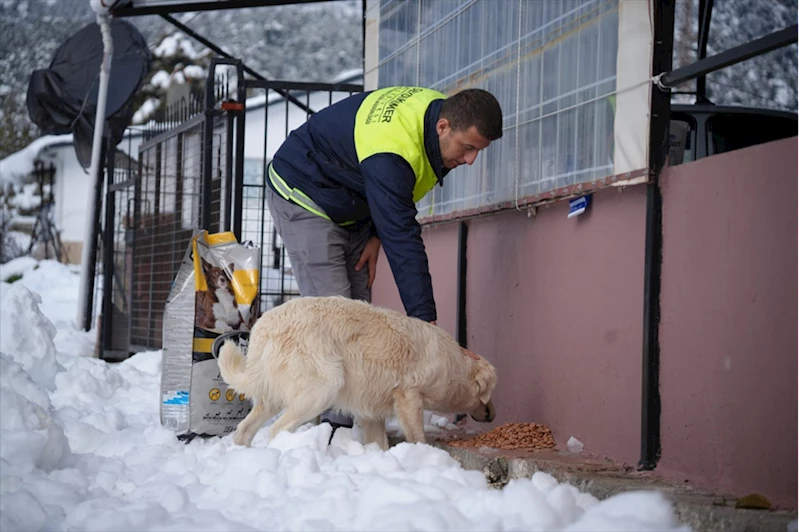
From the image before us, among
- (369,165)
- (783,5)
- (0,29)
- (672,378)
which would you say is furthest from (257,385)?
(0,29)

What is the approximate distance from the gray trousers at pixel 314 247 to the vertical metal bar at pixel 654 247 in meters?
1.80

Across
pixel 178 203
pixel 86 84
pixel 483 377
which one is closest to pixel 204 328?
pixel 483 377

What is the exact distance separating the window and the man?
42cm

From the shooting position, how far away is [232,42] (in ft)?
107

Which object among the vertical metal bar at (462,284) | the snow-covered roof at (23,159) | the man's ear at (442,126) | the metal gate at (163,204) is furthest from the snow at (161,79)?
the man's ear at (442,126)

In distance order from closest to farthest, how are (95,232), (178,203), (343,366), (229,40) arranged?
(343,366) < (178,203) < (95,232) < (229,40)

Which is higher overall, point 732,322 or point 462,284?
point 462,284

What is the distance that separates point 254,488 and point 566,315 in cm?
188

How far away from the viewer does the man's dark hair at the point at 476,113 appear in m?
4.29

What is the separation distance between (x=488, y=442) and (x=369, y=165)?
5.02 feet

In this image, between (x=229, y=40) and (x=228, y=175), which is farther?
(x=229, y=40)

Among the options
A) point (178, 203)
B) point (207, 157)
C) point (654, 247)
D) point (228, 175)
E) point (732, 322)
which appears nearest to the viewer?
point (732, 322)

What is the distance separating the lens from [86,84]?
11.5 metres

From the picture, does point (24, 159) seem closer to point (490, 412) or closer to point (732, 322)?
point (490, 412)
